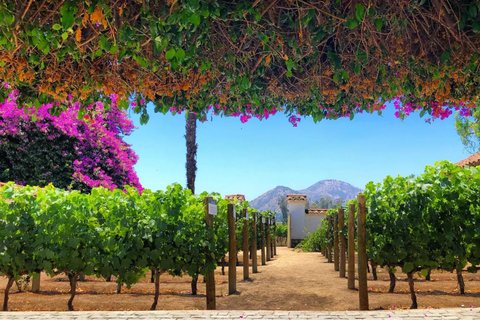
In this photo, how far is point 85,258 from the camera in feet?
20.6

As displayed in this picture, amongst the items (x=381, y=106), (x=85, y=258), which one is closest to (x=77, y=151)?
(x=85, y=258)

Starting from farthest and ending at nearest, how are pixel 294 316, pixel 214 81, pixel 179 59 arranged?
pixel 214 81
pixel 294 316
pixel 179 59

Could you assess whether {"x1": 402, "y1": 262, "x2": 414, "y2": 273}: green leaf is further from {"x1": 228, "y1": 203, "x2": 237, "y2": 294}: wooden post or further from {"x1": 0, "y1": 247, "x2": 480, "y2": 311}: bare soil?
{"x1": 228, "y1": 203, "x2": 237, "y2": 294}: wooden post

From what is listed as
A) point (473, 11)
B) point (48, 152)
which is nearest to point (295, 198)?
point (48, 152)

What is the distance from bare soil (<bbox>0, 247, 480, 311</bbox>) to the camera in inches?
256

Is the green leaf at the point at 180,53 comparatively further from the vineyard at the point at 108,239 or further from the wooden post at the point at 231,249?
the wooden post at the point at 231,249

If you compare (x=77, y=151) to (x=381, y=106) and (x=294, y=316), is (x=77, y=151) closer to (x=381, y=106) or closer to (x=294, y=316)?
(x=381, y=106)

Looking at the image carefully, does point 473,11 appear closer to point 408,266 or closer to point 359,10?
point 359,10

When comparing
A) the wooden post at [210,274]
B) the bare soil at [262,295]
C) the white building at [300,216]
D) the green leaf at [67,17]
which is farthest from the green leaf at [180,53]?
the white building at [300,216]

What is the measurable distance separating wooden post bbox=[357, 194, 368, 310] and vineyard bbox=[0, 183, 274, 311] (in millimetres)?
1989

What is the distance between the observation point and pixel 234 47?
4945mm

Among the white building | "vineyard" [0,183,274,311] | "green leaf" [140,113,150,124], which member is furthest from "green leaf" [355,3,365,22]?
the white building

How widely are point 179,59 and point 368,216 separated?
12.2 ft

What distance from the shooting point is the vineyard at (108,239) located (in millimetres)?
6219
